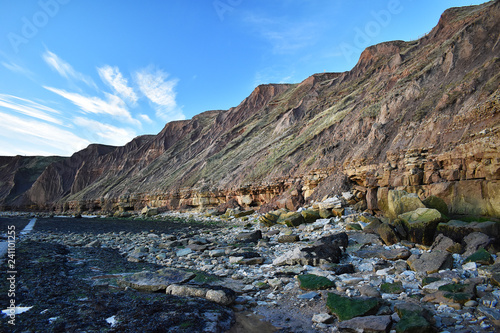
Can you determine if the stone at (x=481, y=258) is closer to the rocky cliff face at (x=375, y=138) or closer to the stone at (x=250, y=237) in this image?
the rocky cliff face at (x=375, y=138)

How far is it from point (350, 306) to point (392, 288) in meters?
1.23

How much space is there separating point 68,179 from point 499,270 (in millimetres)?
90344

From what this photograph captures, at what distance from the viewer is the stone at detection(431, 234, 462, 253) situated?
6.96 m

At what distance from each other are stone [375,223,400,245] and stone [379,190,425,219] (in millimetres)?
1907

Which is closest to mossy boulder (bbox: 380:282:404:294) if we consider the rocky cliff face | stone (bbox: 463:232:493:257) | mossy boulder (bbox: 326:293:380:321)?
mossy boulder (bbox: 326:293:380:321)

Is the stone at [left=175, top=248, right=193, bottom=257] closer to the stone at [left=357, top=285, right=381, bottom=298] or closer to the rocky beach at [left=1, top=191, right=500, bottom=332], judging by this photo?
the rocky beach at [left=1, top=191, right=500, bottom=332]

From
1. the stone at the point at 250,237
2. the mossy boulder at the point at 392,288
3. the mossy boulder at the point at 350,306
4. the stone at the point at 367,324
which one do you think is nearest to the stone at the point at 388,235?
the mossy boulder at the point at 392,288

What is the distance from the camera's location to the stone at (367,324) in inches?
150

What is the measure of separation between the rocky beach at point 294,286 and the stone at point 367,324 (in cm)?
2

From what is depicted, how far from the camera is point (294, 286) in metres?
5.81

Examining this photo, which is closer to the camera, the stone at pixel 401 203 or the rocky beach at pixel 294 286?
the rocky beach at pixel 294 286

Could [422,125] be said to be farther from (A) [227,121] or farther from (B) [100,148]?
(B) [100,148]

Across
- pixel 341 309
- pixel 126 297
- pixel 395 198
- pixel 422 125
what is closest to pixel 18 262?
pixel 126 297

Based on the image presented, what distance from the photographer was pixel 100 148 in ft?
263
